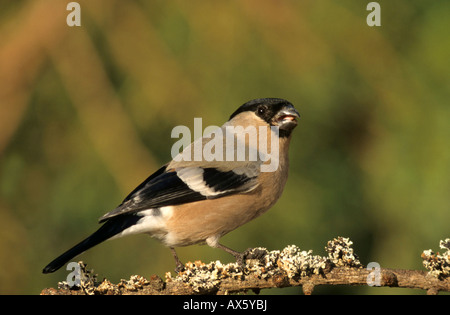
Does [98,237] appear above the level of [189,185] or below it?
below

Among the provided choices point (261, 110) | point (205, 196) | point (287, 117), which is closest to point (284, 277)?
point (205, 196)

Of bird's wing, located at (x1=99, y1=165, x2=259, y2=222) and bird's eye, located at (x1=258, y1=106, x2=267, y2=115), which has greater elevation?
bird's eye, located at (x1=258, y1=106, x2=267, y2=115)

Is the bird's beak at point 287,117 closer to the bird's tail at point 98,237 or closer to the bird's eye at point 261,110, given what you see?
the bird's eye at point 261,110

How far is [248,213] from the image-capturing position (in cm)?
→ 333

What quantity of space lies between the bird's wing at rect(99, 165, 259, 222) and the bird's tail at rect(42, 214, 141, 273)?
0.23 ft

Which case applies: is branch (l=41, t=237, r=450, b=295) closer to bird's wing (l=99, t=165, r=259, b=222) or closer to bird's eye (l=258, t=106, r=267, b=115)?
bird's wing (l=99, t=165, r=259, b=222)

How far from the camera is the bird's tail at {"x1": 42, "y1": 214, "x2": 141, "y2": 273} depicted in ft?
9.29

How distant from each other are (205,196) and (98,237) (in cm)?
63

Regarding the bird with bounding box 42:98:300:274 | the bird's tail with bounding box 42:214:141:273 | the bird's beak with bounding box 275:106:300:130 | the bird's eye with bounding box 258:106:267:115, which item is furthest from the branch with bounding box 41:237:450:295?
the bird's eye with bounding box 258:106:267:115

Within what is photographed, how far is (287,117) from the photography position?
3.52 metres

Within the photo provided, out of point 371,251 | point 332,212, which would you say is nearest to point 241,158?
point 332,212

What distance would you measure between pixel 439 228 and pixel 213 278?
1.27 meters

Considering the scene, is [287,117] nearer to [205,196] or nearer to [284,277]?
[205,196]

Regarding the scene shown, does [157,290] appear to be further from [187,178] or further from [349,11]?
[349,11]
